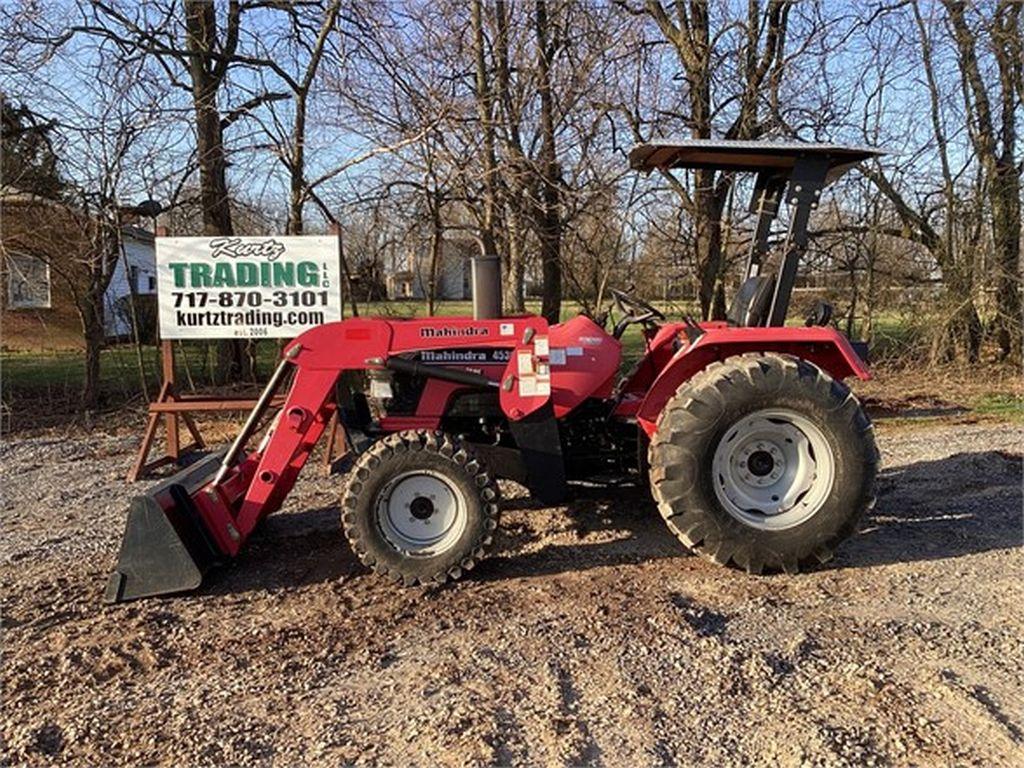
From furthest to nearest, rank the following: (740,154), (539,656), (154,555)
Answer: (740,154) < (154,555) < (539,656)

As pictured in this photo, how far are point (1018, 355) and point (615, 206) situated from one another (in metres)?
7.09

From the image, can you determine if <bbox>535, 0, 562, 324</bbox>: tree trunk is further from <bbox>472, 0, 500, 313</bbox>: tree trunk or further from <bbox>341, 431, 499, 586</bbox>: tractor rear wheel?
<bbox>341, 431, 499, 586</bbox>: tractor rear wheel

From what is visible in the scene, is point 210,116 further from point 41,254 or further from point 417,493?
point 417,493

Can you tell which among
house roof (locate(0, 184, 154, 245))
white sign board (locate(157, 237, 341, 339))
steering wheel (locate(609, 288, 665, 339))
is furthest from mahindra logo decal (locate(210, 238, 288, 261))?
steering wheel (locate(609, 288, 665, 339))

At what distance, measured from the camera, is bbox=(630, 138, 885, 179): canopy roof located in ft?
14.6

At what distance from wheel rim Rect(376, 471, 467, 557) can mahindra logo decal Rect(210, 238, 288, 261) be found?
12.3 feet

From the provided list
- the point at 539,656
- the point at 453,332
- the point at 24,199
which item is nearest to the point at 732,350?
the point at 453,332

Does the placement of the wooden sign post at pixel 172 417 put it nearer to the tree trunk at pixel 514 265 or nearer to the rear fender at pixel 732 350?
the rear fender at pixel 732 350

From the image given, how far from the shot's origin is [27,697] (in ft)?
10.3

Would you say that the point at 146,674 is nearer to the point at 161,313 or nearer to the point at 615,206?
the point at 161,313

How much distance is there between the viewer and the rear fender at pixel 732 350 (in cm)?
453

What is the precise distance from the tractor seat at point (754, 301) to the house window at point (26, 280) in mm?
8132

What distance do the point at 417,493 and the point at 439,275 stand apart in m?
7.26

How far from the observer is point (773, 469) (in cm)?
448
